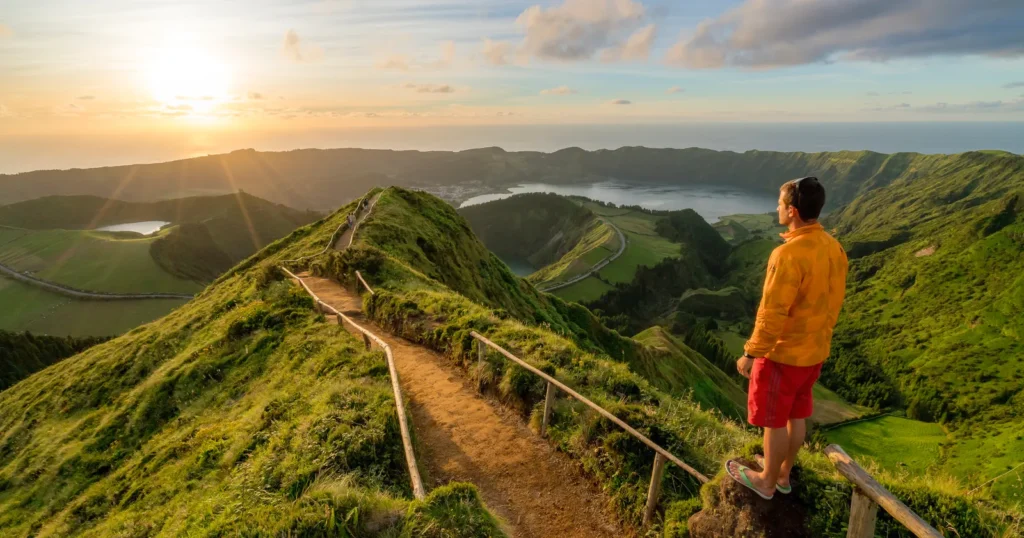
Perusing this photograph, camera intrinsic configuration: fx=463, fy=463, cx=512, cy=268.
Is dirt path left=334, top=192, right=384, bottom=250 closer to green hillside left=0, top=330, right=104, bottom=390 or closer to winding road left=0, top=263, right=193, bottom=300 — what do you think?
green hillside left=0, top=330, right=104, bottom=390

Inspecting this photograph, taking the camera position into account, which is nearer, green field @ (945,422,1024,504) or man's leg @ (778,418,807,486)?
man's leg @ (778,418,807,486)

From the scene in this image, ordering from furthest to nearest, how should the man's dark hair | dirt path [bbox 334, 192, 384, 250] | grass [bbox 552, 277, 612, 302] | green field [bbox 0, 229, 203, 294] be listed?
grass [bbox 552, 277, 612, 302], green field [bbox 0, 229, 203, 294], dirt path [bbox 334, 192, 384, 250], the man's dark hair

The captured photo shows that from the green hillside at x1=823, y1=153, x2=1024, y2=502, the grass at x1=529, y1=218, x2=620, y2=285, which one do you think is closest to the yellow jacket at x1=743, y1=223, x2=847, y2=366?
the green hillside at x1=823, y1=153, x2=1024, y2=502

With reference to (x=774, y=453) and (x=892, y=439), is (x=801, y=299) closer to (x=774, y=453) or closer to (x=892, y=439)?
(x=774, y=453)

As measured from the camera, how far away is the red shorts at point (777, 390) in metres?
5.18

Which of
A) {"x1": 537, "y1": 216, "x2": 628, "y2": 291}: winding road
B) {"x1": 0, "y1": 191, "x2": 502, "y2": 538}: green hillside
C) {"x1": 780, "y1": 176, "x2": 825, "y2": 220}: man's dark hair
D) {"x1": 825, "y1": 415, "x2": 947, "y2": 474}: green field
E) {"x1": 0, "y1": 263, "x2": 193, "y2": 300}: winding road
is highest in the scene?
{"x1": 780, "y1": 176, "x2": 825, "y2": 220}: man's dark hair

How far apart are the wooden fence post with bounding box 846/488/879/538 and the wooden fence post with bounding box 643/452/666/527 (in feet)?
8.99

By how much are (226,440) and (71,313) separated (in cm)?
13217

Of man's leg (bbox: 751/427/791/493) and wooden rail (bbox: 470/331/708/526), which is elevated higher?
man's leg (bbox: 751/427/791/493)

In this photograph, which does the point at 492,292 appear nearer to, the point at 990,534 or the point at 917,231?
the point at 990,534

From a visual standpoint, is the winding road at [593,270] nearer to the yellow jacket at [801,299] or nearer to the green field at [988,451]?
the green field at [988,451]

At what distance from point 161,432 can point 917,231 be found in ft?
856

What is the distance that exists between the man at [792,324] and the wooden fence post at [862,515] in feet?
2.78

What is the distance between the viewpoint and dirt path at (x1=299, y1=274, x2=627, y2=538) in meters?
7.97
